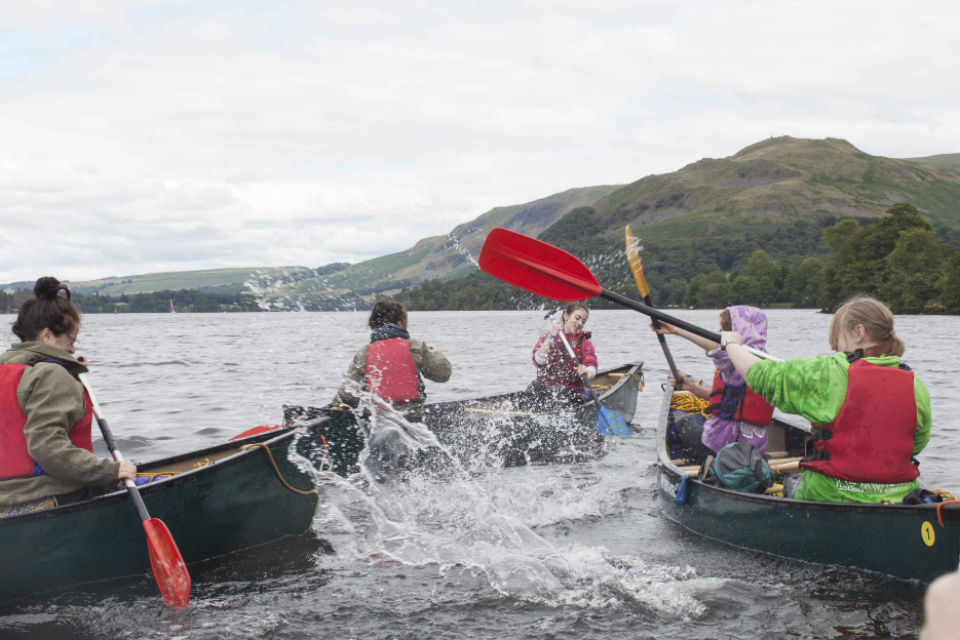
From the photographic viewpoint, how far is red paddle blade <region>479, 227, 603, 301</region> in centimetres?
650

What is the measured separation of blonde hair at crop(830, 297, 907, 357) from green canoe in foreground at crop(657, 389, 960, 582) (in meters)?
0.99

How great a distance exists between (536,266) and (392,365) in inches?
123

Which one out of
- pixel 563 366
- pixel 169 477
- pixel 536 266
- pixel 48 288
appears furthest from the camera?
pixel 563 366

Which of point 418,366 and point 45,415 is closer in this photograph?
point 45,415

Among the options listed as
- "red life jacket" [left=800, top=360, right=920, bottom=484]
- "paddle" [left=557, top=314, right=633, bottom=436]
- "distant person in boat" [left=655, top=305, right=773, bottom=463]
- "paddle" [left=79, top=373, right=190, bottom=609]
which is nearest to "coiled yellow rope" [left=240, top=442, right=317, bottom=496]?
"paddle" [left=79, top=373, right=190, bottom=609]

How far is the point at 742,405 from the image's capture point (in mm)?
7223

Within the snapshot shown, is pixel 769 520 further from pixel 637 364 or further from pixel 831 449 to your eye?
pixel 637 364

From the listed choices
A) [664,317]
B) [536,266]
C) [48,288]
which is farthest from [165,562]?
[664,317]

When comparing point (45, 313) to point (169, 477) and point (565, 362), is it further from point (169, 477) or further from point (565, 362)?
point (565, 362)

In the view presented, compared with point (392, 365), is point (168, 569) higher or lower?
lower

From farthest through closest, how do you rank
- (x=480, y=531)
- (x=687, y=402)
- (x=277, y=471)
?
(x=687, y=402), (x=480, y=531), (x=277, y=471)

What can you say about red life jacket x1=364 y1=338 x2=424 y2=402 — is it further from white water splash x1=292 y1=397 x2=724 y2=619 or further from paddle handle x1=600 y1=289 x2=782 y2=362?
paddle handle x1=600 y1=289 x2=782 y2=362

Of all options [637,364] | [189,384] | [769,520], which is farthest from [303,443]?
[189,384]

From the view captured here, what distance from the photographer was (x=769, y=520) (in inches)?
234
